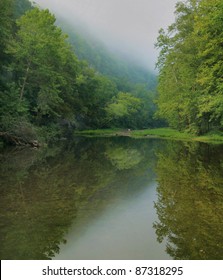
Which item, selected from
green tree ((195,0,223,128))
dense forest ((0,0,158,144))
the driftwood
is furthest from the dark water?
green tree ((195,0,223,128))

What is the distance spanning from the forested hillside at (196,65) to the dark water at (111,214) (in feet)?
63.6

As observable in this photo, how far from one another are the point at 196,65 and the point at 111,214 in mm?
34665

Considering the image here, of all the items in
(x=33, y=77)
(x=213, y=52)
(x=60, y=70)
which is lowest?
(x=213, y=52)

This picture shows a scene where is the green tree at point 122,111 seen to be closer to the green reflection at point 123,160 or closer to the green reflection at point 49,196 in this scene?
the green reflection at point 123,160

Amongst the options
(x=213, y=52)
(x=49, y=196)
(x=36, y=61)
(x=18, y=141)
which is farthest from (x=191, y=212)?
(x=36, y=61)

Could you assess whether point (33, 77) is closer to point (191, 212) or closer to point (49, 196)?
point (49, 196)

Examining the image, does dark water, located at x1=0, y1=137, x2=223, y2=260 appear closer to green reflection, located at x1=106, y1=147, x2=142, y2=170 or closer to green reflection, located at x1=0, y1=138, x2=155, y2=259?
green reflection, located at x1=0, y1=138, x2=155, y2=259

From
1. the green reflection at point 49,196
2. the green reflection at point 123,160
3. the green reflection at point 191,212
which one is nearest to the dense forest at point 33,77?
the green reflection at point 123,160

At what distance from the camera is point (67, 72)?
179ft

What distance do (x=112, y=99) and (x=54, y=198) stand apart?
324 feet

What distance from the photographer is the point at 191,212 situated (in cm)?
885

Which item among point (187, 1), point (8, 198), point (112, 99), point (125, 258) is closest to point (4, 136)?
point (8, 198)

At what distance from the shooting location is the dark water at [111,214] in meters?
6.43

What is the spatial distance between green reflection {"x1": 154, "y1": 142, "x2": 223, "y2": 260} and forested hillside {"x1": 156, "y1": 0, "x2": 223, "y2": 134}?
17664 millimetres
